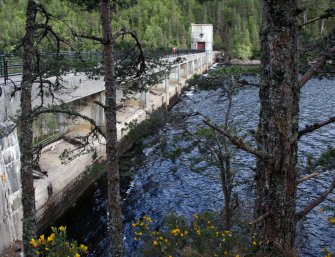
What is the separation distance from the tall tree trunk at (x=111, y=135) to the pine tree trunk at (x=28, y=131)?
6.04 feet

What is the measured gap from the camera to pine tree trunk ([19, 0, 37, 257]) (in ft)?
28.2

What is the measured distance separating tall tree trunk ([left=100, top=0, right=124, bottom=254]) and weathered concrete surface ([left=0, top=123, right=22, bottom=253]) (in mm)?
5823

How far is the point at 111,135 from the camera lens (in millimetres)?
8164

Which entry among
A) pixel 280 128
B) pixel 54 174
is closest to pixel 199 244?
pixel 280 128

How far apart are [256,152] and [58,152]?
61.0 ft

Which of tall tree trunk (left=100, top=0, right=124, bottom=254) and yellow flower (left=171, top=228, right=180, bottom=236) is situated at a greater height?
tall tree trunk (left=100, top=0, right=124, bottom=254)

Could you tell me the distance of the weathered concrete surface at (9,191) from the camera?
1288cm

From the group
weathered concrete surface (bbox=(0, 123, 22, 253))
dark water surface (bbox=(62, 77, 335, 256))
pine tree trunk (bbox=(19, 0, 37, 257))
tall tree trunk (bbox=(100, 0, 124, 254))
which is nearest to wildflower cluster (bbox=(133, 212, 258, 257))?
tall tree trunk (bbox=(100, 0, 124, 254))

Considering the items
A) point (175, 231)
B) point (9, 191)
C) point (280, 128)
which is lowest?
point (9, 191)

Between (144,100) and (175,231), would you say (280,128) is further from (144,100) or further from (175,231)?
(144,100)

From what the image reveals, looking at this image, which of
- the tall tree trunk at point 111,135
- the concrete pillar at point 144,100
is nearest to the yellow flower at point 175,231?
the tall tree trunk at point 111,135

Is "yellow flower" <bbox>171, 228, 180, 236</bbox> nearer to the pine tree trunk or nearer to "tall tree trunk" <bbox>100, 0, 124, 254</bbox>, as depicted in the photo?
"tall tree trunk" <bbox>100, 0, 124, 254</bbox>

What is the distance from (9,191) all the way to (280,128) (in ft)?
37.5

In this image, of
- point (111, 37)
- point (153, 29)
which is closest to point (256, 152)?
point (111, 37)
